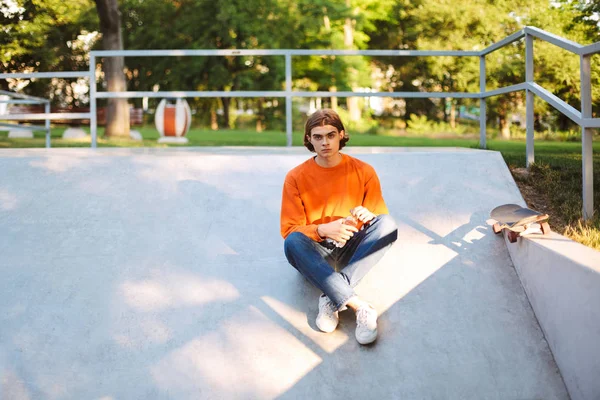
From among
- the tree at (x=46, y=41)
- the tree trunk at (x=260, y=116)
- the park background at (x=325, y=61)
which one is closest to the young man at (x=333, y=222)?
the tree at (x=46, y=41)

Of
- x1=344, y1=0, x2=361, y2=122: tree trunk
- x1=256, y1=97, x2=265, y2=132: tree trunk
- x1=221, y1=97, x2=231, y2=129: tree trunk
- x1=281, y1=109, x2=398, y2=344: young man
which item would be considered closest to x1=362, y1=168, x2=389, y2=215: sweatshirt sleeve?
x1=281, y1=109, x2=398, y2=344: young man

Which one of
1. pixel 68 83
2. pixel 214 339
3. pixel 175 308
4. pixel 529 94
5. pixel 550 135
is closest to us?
pixel 214 339

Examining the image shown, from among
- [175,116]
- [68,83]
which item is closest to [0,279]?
[175,116]

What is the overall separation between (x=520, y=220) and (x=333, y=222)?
126 centimetres

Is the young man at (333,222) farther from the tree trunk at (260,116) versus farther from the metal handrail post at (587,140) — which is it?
the tree trunk at (260,116)

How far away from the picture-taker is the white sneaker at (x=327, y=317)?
384cm

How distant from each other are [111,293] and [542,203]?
3618 millimetres

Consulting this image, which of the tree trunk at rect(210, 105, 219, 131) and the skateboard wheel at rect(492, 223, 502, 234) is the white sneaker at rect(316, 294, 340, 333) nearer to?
the skateboard wheel at rect(492, 223, 502, 234)

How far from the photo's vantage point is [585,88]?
4.90 meters

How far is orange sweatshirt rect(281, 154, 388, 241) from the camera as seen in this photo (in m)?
4.04

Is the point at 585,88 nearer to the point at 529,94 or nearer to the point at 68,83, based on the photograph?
the point at 529,94

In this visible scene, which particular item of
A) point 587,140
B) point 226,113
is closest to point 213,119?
point 226,113

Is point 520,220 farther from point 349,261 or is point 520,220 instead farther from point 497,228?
point 349,261

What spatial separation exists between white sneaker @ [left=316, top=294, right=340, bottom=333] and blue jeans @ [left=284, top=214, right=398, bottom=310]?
60 millimetres
